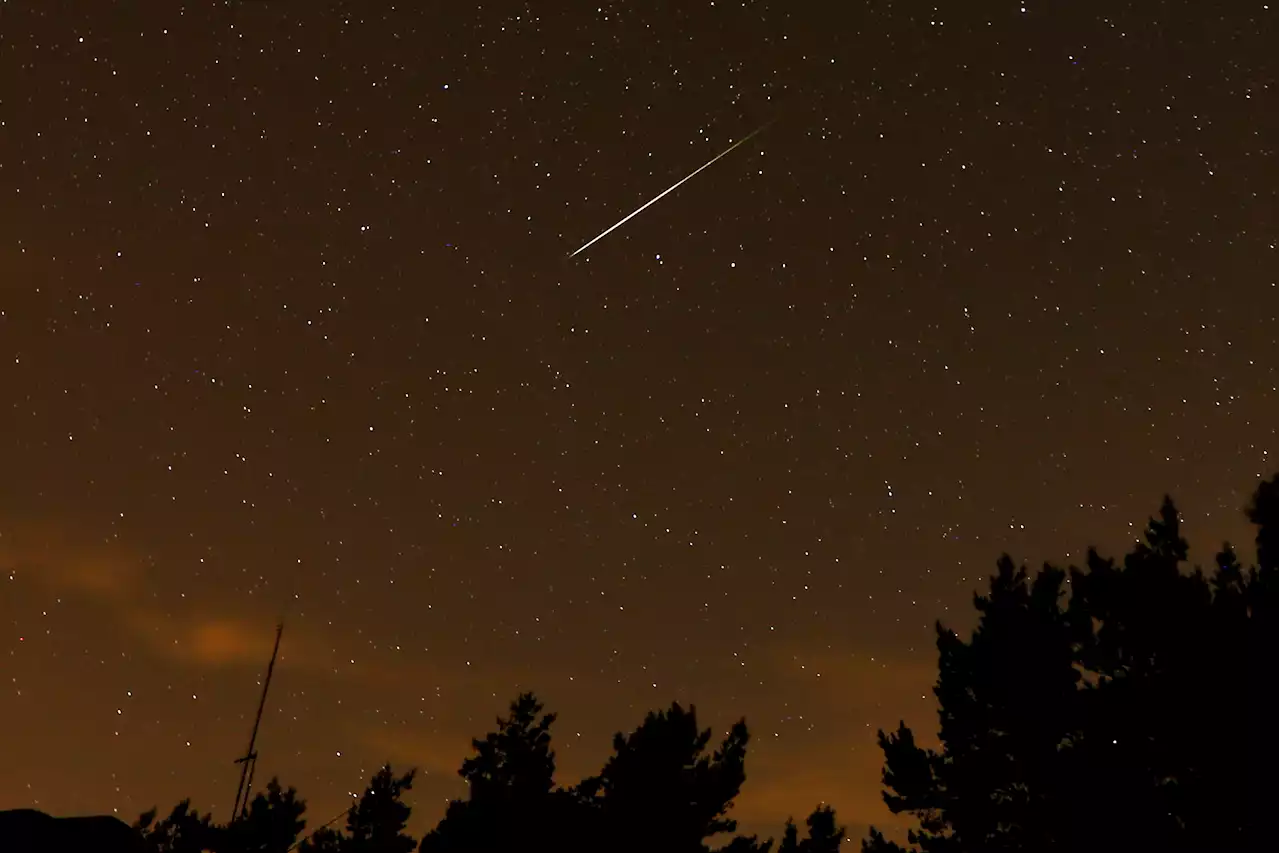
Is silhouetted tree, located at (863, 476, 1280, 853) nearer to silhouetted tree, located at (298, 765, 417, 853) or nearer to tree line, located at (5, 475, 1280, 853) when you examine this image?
tree line, located at (5, 475, 1280, 853)

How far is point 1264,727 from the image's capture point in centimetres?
1631

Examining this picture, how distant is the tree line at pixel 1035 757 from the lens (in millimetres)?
16953

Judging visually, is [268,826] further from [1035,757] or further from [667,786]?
[1035,757]

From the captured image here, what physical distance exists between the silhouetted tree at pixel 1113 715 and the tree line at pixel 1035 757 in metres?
0.03

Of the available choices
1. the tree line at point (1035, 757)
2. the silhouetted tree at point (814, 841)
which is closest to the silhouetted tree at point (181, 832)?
the tree line at point (1035, 757)

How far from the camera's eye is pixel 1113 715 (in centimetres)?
1872

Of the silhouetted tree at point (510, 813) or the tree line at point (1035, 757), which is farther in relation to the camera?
the silhouetted tree at point (510, 813)

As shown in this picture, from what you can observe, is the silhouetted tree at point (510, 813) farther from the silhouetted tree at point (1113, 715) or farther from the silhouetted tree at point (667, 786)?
the silhouetted tree at point (1113, 715)

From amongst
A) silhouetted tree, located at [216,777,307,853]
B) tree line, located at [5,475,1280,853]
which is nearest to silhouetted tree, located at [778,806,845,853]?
tree line, located at [5,475,1280,853]

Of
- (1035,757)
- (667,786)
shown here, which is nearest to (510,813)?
(667,786)

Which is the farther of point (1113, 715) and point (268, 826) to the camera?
point (268, 826)

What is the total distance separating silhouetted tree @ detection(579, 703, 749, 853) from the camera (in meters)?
26.4

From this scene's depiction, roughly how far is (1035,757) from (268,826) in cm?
2052

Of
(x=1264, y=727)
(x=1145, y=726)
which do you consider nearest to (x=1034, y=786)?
(x=1145, y=726)
